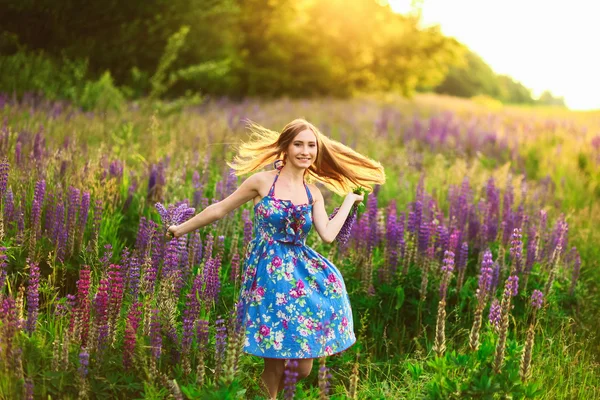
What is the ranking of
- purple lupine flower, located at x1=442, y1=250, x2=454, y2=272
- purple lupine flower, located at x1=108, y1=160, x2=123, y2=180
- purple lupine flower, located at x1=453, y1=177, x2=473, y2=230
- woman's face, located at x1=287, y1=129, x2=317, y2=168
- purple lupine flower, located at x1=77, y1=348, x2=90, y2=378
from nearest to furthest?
purple lupine flower, located at x1=77, y1=348, x2=90, y2=378 < woman's face, located at x1=287, y1=129, x2=317, y2=168 < purple lupine flower, located at x1=442, y1=250, x2=454, y2=272 < purple lupine flower, located at x1=453, y1=177, x2=473, y2=230 < purple lupine flower, located at x1=108, y1=160, x2=123, y2=180

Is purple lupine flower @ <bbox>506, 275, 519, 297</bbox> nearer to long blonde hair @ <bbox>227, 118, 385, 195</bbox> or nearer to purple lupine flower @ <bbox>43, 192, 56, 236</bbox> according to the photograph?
long blonde hair @ <bbox>227, 118, 385, 195</bbox>

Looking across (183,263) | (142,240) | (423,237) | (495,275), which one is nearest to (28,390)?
(183,263)

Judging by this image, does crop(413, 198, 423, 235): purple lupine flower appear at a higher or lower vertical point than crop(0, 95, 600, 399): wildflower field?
higher

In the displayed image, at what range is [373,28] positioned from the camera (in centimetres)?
2275

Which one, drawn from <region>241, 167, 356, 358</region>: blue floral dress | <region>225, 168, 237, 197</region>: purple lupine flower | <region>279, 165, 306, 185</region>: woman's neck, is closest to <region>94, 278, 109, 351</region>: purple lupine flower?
<region>241, 167, 356, 358</region>: blue floral dress

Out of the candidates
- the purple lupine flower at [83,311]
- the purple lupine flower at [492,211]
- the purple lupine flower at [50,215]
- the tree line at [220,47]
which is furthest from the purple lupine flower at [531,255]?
the tree line at [220,47]

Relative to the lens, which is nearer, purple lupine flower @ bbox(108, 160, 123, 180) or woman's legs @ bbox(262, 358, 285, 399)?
woman's legs @ bbox(262, 358, 285, 399)

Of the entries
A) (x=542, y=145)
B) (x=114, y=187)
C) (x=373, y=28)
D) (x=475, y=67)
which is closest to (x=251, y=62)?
(x=373, y=28)

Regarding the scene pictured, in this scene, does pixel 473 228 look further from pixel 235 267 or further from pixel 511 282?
pixel 511 282

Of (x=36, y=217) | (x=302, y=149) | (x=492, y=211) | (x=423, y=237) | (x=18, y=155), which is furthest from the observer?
(x=492, y=211)

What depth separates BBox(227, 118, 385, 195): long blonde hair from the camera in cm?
384

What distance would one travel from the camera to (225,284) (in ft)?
14.4

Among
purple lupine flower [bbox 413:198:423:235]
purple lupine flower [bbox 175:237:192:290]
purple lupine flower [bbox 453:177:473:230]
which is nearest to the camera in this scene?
purple lupine flower [bbox 175:237:192:290]

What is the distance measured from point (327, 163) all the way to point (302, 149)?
16.3 inches
